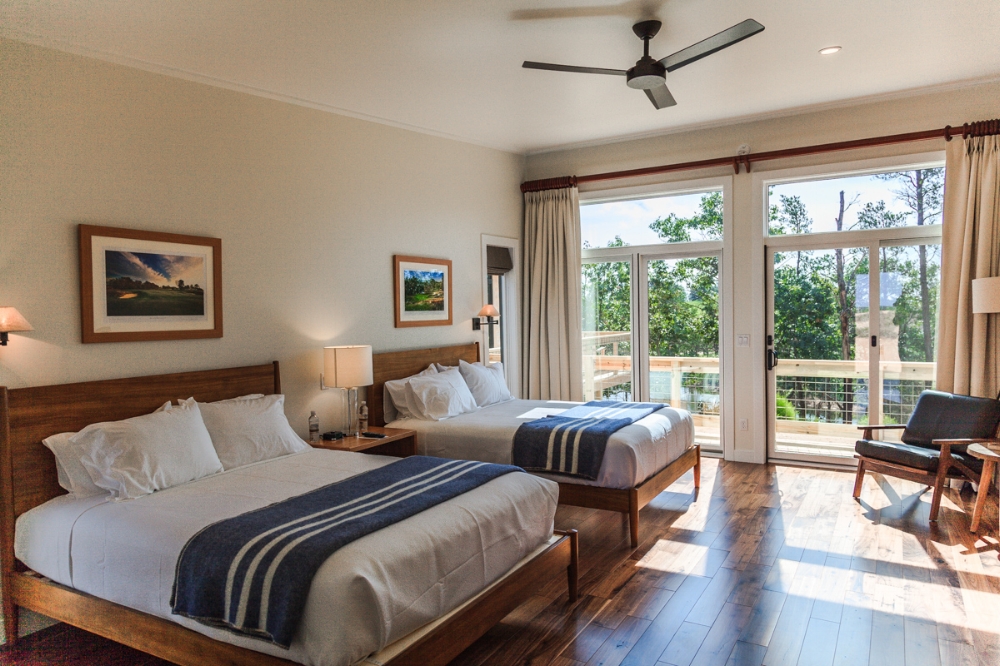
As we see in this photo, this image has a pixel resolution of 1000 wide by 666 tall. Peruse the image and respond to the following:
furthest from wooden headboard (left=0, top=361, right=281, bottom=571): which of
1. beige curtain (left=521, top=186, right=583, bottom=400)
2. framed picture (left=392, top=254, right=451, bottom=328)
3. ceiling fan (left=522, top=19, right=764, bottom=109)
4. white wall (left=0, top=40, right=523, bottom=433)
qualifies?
beige curtain (left=521, top=186, right=583, bottom=400)

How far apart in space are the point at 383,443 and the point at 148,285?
5.61ft

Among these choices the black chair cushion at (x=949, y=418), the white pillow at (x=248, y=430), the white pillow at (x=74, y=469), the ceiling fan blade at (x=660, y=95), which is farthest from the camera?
the black chair cushion at (x=949, y=418)

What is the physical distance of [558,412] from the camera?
496cm

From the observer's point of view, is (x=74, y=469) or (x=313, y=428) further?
(x=313, y=428)

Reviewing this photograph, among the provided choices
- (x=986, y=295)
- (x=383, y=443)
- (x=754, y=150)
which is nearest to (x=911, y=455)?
(x=986, y=295)

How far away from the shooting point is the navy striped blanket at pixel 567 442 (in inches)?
159

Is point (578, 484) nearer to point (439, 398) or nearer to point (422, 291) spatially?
point (439, 398)

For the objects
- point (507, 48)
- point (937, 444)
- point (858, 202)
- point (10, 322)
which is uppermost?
point (507, 48)

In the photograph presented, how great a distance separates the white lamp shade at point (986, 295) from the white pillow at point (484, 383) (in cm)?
355

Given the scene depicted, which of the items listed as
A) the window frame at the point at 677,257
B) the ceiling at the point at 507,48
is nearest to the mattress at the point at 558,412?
the window frame at the point at 677,257

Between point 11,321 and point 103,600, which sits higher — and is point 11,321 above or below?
above

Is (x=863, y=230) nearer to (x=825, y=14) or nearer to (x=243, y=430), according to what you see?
(x=825, y=14)

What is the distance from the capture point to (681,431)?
15.7ft

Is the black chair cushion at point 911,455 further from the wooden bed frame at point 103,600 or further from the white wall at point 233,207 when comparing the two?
the white wall at point 233,207
